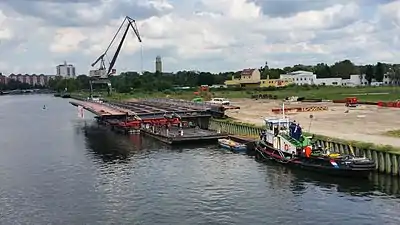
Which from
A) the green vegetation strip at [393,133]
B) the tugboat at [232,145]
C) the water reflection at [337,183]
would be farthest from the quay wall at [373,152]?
the tugboat at [232,145]

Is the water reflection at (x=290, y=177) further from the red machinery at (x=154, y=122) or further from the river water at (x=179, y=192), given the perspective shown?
the red machinery at (x=154, y=122)

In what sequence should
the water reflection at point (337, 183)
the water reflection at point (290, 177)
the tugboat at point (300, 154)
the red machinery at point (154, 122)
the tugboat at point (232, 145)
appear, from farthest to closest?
the red machinery at point (154, 122) < the tugboat at point (232, 145) < the tugboat at point (300, 154) < the water reflection at point (290, 177) < the water reflection at point (337, 183)

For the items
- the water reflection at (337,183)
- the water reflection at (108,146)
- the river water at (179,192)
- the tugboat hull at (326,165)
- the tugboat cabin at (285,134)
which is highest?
the tugboat cabin at (285,134)

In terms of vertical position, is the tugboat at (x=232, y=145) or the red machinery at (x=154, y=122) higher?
the red machinery at (x=154, y=122)

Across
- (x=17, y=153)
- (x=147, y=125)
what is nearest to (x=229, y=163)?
(x=17, y=153)

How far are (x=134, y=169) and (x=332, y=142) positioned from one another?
2216 cm

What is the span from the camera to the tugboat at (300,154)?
51.4 m

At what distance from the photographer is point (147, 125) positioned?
103500 mm

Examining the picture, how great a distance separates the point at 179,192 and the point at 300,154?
1507 centimetres

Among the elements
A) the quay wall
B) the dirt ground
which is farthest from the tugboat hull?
the dirt ground

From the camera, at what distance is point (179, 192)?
49062 millimetres

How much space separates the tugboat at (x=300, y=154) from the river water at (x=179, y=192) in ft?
3.51

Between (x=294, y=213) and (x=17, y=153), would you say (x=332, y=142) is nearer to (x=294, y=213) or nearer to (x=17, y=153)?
(x=294, y=213)

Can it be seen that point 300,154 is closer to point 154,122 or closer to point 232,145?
point 232,145
